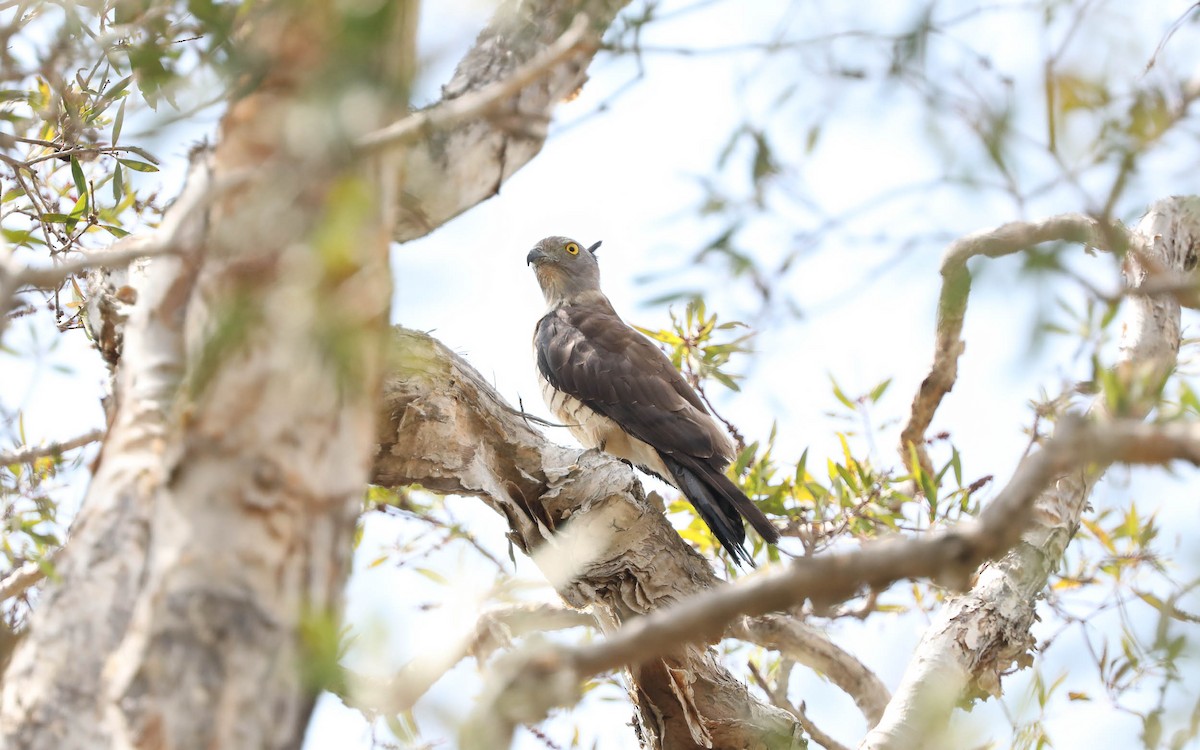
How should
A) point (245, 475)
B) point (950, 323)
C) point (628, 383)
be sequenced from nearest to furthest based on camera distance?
point (245, 475) < point (950, 323) < point (628, 383)

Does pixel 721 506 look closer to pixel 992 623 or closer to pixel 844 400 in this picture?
pixel 844 400

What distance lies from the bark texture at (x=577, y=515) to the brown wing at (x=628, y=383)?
5.23 ft

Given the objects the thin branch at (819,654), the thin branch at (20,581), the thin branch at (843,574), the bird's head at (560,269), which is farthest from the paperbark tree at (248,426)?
the bird's head at (560,269)

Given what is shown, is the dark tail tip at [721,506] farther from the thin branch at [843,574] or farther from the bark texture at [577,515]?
the thin branch at [843,574]

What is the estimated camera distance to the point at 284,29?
5.17ft

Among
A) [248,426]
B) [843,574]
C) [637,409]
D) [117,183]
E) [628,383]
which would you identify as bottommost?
[843,574]

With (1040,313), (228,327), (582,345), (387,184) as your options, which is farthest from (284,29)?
(582,345)

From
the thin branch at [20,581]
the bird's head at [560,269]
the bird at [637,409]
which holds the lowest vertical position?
the thin branch at [20,581]

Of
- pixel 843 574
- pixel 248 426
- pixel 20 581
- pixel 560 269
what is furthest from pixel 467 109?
pixel 560 269

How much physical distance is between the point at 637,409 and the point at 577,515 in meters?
2.08

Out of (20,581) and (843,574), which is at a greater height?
(20,581)

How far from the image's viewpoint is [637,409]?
578 cm

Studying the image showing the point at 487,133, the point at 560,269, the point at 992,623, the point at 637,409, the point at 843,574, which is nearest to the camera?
the point at 843,574

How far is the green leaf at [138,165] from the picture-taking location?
3783 millimetres
